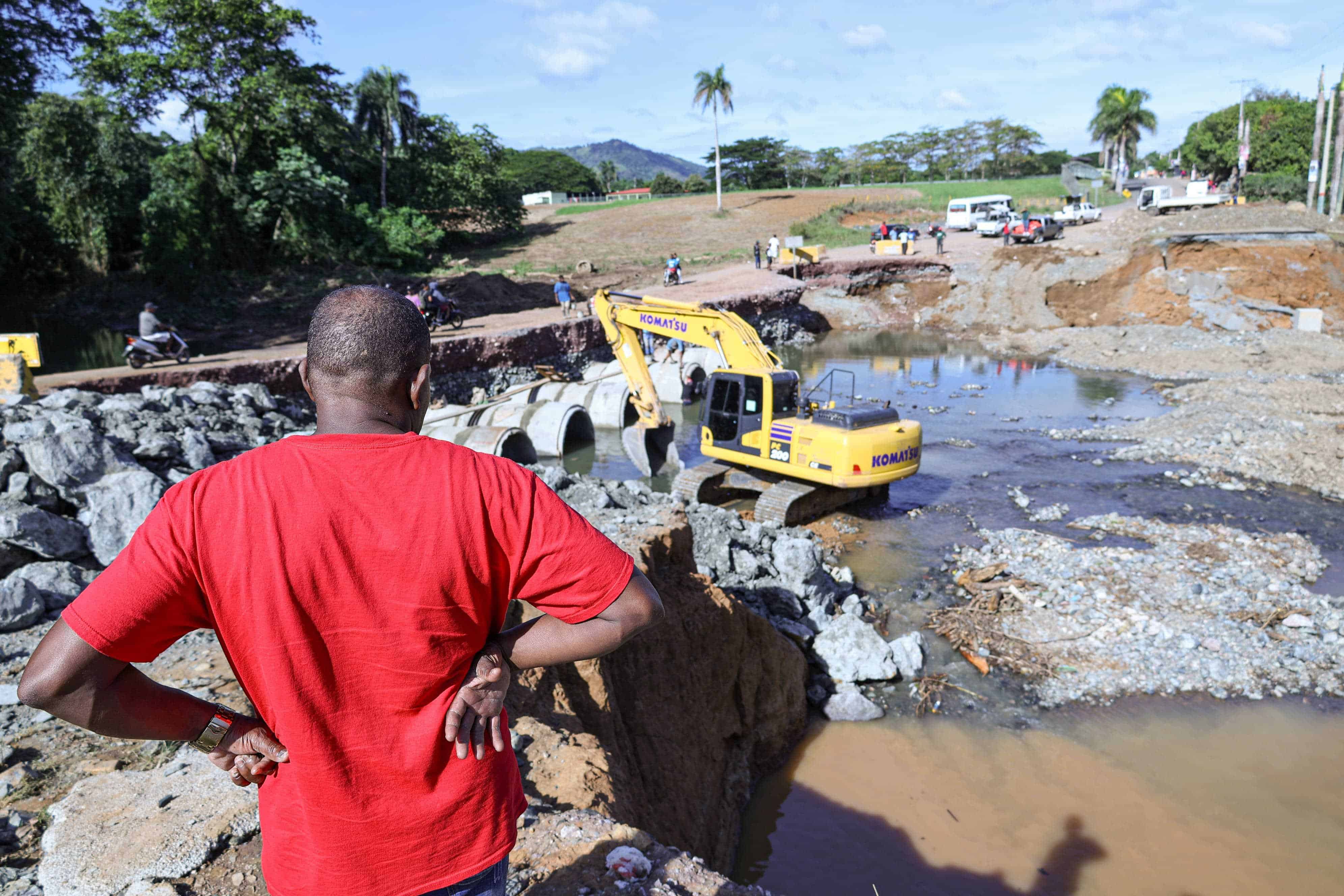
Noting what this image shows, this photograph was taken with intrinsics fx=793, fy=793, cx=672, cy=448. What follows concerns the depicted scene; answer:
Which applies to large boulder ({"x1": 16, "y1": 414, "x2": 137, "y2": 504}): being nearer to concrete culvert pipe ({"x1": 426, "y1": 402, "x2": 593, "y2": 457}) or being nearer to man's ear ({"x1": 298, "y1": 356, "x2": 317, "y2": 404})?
concrete culvert pipe ({"x1": 426, "y1": 402, "x2": 593, "y2": 457})

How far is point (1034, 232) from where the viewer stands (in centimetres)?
3391

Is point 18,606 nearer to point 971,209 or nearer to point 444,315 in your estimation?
point 444,315

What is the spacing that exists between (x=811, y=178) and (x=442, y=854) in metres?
79.8

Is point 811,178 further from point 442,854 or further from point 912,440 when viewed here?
point 442,854

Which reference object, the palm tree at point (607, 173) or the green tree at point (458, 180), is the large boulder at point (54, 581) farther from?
the palm tree at point (607, 173)

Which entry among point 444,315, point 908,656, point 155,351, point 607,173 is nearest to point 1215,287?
point 444,315

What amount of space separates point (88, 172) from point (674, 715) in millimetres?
26901

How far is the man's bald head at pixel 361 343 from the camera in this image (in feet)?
5.34

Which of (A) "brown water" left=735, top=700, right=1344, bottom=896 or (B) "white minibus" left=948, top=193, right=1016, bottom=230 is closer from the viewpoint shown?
(A) "brown water" left=735, top=700, right=1344, bottom=896

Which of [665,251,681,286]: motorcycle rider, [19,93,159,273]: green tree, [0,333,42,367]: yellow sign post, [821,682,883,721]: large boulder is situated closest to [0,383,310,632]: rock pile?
[0,333,42,367]: yellow sign post

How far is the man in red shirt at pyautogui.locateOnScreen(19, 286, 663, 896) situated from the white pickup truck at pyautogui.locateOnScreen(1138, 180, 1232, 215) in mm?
43769

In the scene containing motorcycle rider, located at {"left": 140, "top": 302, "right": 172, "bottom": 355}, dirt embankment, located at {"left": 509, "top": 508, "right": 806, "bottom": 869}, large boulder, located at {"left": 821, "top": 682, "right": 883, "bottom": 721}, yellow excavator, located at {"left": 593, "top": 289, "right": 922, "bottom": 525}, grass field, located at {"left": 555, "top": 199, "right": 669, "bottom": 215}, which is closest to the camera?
dirt embankment, located at {"left": 509, "top": 508, "right": 806, "bottom": 869}

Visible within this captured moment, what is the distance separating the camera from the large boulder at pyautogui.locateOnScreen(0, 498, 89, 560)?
21.8 feet

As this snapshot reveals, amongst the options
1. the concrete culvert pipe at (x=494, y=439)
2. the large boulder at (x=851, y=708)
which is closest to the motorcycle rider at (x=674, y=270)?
the concrete culvert pipe at (x=494, y=439)
